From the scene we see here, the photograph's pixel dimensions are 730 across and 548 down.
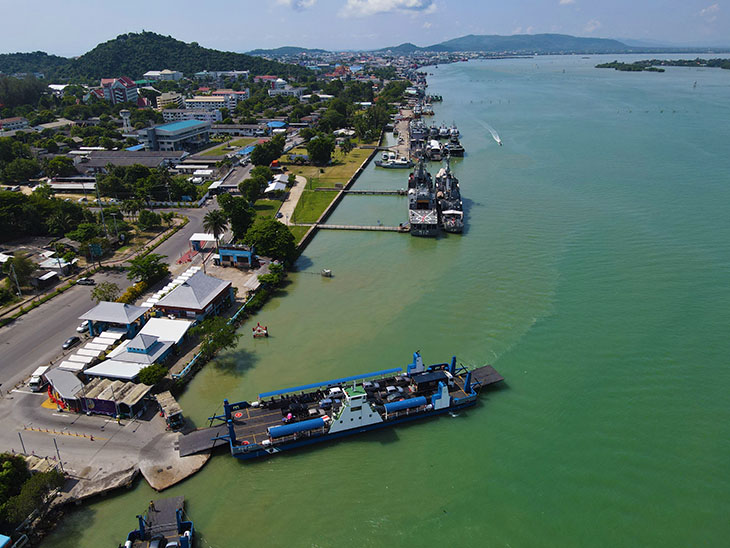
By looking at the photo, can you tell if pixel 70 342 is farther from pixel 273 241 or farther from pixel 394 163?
pixel 394 163

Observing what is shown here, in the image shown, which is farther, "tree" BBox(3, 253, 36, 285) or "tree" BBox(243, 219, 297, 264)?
"tree" BBox(243, 219, 297, 264)

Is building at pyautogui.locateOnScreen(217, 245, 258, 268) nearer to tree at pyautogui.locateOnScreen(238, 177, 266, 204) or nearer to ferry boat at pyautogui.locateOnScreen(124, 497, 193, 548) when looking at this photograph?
tree at pyautogui.locateOnScreen(238, 177, 266, 204)

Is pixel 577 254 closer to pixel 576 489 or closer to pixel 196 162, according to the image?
pixel 576 489

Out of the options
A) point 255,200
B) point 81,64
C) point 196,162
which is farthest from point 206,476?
point 81,64

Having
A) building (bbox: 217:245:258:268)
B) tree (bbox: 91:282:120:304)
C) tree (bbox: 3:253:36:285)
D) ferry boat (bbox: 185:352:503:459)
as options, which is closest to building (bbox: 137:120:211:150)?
building (bbox: 217:245:258:268)

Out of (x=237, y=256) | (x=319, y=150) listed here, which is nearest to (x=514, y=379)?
(x=237, y=256)

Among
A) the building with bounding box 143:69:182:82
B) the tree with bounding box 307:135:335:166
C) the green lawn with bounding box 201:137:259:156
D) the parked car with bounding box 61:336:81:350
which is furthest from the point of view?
the building with bounding box 143:69:182:82
